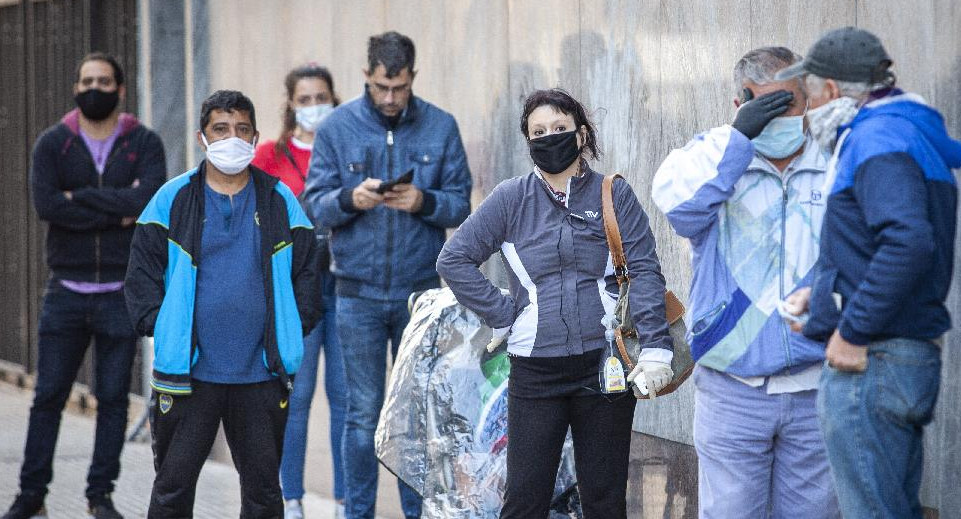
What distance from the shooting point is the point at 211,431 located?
5418 mm

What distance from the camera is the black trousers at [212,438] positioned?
17.6 ft

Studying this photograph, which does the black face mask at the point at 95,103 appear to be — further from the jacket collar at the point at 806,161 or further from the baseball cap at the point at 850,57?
the baseball cap at the point at 850,57

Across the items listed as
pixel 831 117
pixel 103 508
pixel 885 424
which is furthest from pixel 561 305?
pixel 103 508

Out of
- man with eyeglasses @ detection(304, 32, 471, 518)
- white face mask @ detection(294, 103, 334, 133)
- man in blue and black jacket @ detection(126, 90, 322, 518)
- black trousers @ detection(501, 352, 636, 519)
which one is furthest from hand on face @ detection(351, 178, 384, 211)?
black trousers @ detection(501, 352, 636, 519)

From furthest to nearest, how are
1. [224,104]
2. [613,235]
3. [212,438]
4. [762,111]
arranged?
1. [224,104]
2. [212,438]
3. [613,235]
4. [762,111]

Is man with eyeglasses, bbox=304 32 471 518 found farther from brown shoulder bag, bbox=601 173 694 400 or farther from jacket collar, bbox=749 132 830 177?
jacket collar, bbox=749 132 830 177

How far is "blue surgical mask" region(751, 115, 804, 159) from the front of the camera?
4.29 m

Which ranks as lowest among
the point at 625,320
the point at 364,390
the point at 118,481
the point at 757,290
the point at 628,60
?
the point at 118,481

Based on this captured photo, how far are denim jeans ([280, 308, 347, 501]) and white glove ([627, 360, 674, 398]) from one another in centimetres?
249

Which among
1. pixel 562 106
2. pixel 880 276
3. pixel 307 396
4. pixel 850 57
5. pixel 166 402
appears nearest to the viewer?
pixel 880 276

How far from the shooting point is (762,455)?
432 centimetres

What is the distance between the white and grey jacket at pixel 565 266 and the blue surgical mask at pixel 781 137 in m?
0.57

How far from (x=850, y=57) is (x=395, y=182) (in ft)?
8.54

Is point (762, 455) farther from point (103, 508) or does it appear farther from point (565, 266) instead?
point (103, 508)
